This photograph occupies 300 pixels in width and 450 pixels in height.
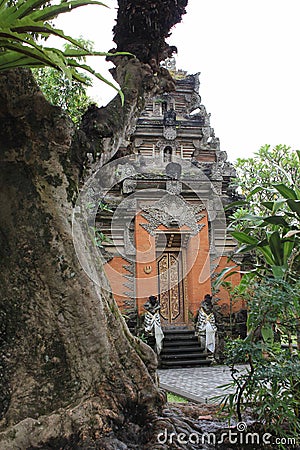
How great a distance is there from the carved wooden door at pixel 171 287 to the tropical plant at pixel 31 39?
9.35 metres

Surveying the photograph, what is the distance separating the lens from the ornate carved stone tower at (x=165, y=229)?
37.0 feet

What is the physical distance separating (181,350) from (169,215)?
3313 millimetres

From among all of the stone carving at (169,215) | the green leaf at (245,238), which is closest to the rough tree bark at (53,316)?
the green leaf at (245,238)

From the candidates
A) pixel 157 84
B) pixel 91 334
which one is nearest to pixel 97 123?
pixel 157 84

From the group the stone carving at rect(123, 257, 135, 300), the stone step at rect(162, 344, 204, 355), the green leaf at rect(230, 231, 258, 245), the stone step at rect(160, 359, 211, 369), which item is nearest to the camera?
the green leaf at rect(230, 231, 258, 245)

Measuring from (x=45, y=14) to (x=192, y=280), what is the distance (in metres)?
9.58

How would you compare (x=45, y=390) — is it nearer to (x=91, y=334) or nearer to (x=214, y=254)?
(x=91, y=334)

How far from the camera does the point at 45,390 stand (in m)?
2.56

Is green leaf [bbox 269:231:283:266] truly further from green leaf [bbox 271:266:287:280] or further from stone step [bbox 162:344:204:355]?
stone step [bbox 162:344:204:355]

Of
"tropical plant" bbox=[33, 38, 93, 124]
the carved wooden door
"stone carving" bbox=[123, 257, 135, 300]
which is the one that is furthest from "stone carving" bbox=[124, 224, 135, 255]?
"tropical plant" bbox=[33, 38, 93, 124]

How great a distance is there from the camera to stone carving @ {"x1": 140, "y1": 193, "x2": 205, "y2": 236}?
11.4m

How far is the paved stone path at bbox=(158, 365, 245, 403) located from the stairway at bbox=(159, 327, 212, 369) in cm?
27

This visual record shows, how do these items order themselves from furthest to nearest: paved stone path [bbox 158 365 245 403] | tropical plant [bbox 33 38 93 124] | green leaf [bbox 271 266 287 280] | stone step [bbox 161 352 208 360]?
1. stone step [bbox 161 352 208 360]
2. tropical plant [bbox 33 38 93 124]
3. paved stone path [bbox 158 365 245 403]
4. green leaf [bbox 271 266 287 280]
